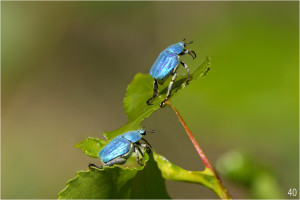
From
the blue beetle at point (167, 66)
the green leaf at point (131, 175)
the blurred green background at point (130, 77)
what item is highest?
the blurred green background at point (130, 77)

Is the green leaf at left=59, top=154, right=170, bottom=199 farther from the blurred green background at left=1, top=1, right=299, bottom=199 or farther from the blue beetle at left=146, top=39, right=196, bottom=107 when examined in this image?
the blurred green background at left=1, top=1, right=299, bottom=199

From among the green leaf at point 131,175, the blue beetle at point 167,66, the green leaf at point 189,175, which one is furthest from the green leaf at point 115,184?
the blue beetle at point 167,66

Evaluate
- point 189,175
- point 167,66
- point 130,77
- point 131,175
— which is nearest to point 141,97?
point 167,66

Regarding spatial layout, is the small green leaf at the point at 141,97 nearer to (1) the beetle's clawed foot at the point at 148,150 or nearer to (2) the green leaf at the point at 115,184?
(1) the beetle's clawed foot at the point at 148,150

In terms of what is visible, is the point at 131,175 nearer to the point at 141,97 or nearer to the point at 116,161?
the point at 116,161

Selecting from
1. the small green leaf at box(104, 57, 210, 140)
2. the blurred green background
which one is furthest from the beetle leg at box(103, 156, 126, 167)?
the blurred green background
